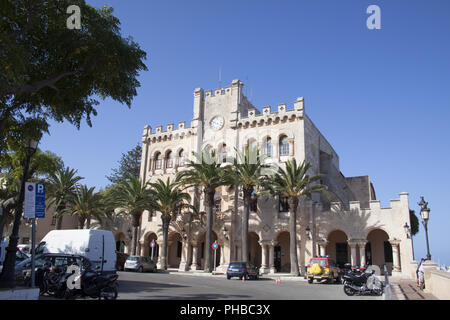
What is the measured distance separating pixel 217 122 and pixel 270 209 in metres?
11.3

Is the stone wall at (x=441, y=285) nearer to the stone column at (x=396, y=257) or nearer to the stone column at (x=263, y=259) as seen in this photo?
the stone column at (x=396, y=257)

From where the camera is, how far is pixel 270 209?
33031 mm

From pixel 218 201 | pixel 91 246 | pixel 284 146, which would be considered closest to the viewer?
pixel 91 246

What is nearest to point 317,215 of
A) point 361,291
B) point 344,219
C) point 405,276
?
point 344,219

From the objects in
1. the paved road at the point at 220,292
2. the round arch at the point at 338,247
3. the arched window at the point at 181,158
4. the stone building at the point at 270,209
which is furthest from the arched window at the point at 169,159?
the paved road at the point at 220,292

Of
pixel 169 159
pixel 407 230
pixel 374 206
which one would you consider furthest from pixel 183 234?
pixel 407 230

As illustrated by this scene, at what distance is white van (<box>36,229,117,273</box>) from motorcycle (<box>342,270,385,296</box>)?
10.2 metres

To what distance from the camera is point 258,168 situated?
103ft

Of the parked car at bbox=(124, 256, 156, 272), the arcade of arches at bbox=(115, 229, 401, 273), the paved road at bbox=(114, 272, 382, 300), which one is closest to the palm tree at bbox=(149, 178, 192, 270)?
the arcade of arches at bbox=(115, 229, 401, 273)

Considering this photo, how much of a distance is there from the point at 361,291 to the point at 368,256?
1822 cm

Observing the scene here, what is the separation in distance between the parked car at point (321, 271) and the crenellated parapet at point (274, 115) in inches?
595

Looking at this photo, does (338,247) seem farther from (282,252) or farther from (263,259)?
(263,259)

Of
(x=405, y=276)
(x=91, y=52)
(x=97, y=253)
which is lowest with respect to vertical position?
(x=405, y=276)
